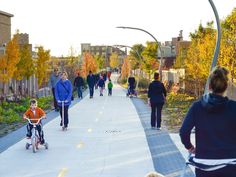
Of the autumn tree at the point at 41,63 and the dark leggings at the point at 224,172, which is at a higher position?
the autumn tree at the point at 41,63

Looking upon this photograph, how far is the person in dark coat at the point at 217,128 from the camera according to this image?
438 cm

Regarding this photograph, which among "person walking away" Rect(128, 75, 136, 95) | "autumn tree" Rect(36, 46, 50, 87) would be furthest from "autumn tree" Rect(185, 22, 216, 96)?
"autumn tree" Rect(36, 46, 50, 87)

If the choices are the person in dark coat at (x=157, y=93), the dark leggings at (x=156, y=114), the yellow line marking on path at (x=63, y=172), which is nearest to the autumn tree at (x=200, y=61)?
the dark leggings at (x=156, y=114)

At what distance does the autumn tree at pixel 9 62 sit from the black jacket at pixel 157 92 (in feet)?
40.4

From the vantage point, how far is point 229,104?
4430 millimetres

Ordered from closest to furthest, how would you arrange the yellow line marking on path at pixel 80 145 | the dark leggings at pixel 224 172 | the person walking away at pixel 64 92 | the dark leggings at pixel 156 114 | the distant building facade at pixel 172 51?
the dark leggings at pixel 224 172 < the yellow line marking on path at pixel 80 145 < the dark leggings at pixel 156 114 < the person walking away at pixel 64 92 < the distant building facade at pixel 172 51

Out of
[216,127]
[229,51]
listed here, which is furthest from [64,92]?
[216,127]

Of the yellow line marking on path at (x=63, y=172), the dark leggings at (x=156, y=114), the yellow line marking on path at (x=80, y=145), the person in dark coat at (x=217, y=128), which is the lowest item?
the yellow line marking on path at (x=80, y=145)

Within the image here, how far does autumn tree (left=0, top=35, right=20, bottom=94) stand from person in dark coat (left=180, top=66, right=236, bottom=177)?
22080 millimetres

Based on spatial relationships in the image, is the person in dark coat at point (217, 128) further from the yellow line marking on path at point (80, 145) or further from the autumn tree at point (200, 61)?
the autumn tree at point (200, 61)

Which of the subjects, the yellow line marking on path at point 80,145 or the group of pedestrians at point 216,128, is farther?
the yellow line marking on path at point 80,145

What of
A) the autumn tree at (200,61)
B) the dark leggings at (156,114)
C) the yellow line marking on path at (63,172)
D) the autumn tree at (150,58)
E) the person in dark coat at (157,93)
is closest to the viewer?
the yellow line marking on path at (63,172)

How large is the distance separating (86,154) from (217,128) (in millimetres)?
7220

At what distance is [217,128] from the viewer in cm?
442
